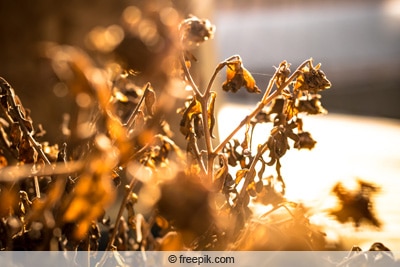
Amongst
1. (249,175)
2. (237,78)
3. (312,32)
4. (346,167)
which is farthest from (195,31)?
(312,32)

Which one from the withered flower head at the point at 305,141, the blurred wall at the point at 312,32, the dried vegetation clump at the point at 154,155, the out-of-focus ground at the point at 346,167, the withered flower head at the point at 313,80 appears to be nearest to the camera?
the dried vegetation clump at the point at 154,155

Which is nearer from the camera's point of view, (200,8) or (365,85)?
(200,8)

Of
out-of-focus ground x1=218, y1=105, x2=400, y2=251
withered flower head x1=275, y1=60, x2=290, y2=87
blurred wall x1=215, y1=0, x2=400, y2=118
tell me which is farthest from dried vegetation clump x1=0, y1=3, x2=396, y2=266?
blurred wall x1=215, y1=0, x2=400, y2=118

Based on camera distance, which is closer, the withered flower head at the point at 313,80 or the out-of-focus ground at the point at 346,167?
the withered flower head at the point at 313,80

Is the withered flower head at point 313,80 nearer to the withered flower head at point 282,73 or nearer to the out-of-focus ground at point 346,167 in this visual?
the withered flower head at point 282,73

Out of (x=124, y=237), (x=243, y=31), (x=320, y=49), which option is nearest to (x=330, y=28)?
(x=320, y=49)

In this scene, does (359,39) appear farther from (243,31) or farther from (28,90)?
(28,90)

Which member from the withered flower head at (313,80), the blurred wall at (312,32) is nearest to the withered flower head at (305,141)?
the withered flower head at (313,80)

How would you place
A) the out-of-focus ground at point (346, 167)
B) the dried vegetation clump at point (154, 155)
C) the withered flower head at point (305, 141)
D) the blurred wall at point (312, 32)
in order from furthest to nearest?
the blurred wall at point (312, 32) < the out-of-focus ground at point (346, 167) < the withered flower head at point (305, 141) < the dried vegetation clump at point (154, 155)

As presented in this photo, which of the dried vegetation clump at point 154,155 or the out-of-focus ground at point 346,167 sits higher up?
the dried vegetation clump at point 154,155
